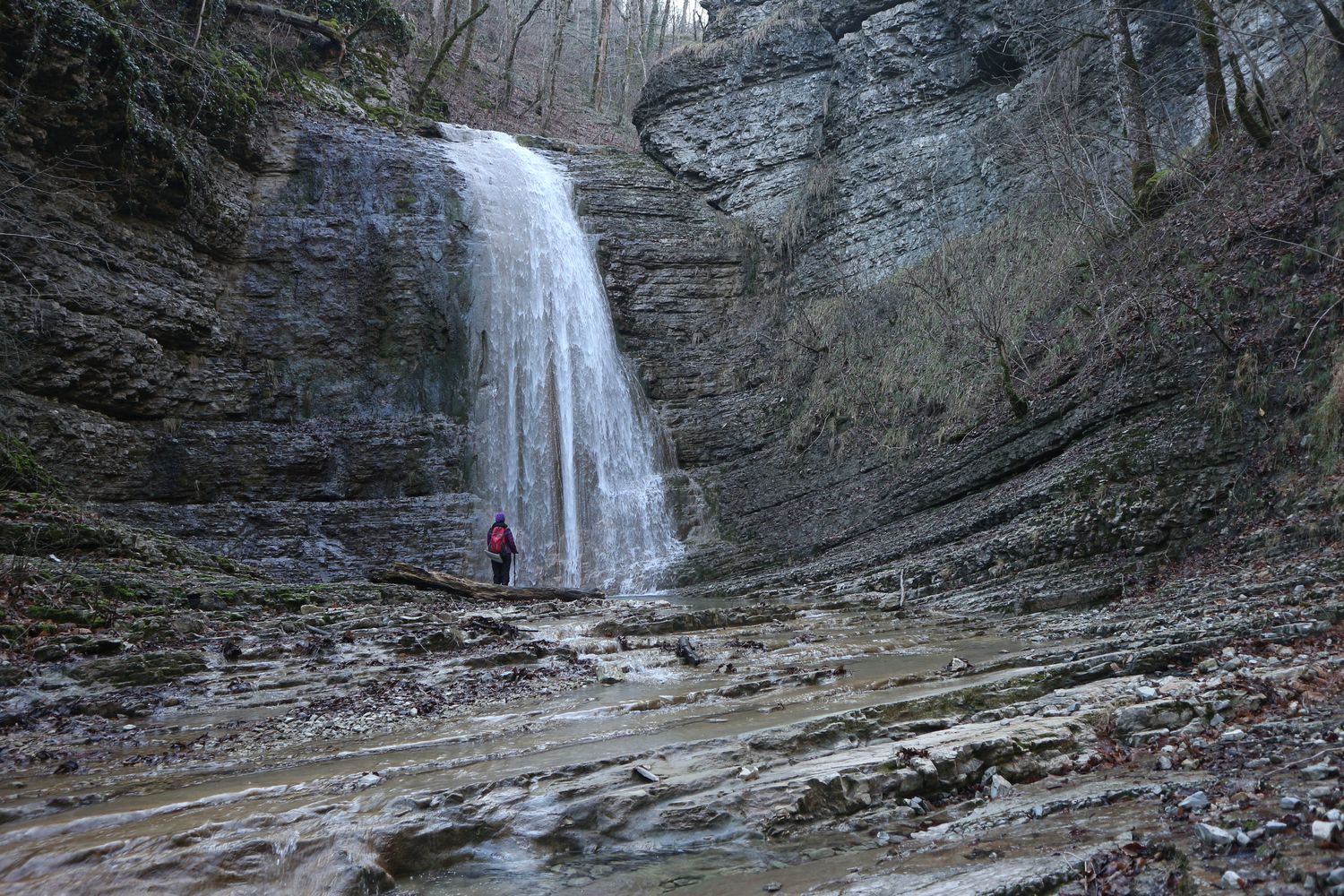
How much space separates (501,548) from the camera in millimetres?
13883

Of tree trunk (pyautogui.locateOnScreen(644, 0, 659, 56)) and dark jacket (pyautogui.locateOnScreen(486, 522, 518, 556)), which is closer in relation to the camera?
dark jacket (pyautogui.locateOnScreen(486, 522, 518, 556))

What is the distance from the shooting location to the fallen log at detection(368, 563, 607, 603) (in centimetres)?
1162

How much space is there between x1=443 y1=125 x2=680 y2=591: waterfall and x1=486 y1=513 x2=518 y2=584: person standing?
100 inches

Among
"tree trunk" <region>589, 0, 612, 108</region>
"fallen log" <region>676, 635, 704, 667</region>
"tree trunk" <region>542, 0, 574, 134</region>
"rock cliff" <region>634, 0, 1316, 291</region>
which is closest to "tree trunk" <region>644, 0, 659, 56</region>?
"tree trunk" <region>589, 0, 612, 108</region>

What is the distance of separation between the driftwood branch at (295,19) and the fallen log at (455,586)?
15214mm

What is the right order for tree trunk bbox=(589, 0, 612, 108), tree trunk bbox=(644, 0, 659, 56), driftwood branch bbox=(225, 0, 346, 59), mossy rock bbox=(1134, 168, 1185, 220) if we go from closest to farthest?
1. mossy rock bbox=(1134, 168, 1185, 220)
2. driftwood branch bbox=(225, 0, 346, 59)
3. tree trunk bbox=(589, 0, 612, 108)
4. tree trunk bbox=(644, 0, 659, 56)

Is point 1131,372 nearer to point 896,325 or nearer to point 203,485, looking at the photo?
point 896,325

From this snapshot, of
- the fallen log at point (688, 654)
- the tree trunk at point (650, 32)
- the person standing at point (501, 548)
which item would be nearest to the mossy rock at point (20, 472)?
the person standing at point (501, 548)

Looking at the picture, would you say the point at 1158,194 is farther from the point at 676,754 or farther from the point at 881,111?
the point at 676,754

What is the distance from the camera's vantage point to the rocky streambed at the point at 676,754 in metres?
3.05

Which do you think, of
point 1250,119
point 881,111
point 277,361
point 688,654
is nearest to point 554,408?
point 277,361

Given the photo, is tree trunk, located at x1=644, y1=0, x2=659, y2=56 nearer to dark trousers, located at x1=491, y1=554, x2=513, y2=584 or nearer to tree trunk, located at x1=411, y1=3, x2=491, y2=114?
tree trunk, located at x1=411, y1=3, x2=491, y2=114

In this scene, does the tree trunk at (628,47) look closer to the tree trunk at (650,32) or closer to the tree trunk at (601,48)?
the tree trunk at (650,32)

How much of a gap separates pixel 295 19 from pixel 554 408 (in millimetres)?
12266
